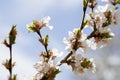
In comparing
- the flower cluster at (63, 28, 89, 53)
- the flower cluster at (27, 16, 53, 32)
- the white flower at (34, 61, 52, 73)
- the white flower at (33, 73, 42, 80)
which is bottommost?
the white flower at (33, 73, 42, 80)

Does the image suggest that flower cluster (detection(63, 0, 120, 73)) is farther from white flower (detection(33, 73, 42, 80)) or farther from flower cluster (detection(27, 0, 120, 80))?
white flower (detection(33, 73, 42, 80))

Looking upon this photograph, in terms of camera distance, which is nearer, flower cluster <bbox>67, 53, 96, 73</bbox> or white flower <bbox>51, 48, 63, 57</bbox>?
flower cluster <bbox>67, 53, 96, 73</bbox>

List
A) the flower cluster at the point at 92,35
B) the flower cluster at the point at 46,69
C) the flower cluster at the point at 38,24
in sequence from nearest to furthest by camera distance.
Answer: the flower cluster at the point at 46,69 → the flower cluster at the point at 92,35 → the flower cluster at the point at 38,24

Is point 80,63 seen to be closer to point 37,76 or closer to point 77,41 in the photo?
point 77,41

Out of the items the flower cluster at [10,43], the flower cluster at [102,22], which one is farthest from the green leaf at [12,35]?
the flower cluster at [102,22]

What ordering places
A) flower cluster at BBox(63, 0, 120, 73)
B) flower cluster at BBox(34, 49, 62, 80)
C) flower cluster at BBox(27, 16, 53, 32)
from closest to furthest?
flower cluster at BBox(34, 49, 62, 80) → flower cluster at BBox(63, 0, 120, 73) → flower cluster at BBox(27, 16, 53, 32)

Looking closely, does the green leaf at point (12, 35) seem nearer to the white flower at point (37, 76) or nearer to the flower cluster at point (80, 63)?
the white flower at point (37, 76)

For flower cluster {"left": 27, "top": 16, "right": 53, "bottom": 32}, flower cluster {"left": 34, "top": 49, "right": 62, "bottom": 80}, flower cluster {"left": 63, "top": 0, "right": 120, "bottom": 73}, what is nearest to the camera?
flower cluster {"left": 34, "top": 49, "right": 62, "bottom": 80}

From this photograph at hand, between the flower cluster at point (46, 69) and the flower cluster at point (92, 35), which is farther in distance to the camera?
the flower cluster at point (92, 35)

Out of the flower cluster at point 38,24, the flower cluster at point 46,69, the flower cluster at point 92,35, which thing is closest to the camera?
the flower cluster at point 46,69

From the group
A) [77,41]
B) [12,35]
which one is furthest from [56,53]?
[12,35]

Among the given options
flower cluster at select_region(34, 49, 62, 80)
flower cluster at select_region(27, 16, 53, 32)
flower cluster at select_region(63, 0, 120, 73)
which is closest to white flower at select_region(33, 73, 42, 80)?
flower cluster at select_region(34, 49, 62, 80)

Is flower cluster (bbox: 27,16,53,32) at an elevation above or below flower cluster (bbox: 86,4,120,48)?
above
